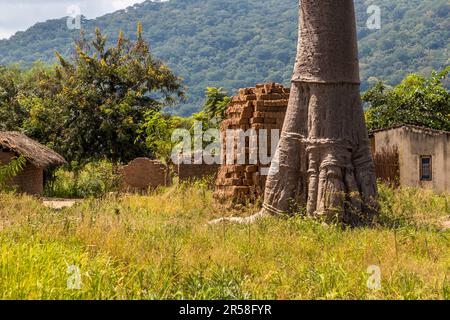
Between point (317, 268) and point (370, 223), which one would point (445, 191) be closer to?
point (370, 223)

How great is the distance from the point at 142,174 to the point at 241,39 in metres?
→ 111

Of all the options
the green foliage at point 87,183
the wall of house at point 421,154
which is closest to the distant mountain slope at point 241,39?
the green foliage at point 87,183

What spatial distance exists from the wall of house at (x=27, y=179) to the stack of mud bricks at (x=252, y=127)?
9.69 meters

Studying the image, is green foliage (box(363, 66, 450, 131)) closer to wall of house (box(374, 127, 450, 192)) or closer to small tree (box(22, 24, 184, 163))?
wall of house (box(374, 127, 450, 192))

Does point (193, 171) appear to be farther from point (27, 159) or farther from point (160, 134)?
point (160, 134)

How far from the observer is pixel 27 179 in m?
20.8

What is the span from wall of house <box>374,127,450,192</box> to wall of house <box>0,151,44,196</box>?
1191cm

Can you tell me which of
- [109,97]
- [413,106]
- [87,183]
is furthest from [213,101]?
[413,106]

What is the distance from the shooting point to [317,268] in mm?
6160

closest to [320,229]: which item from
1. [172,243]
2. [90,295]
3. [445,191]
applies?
[172,243]

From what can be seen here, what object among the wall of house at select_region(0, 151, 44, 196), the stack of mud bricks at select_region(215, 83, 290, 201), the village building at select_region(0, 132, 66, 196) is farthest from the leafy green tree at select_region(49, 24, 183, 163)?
the stack of mud bricks at select_region(215, 83, 290, 201)

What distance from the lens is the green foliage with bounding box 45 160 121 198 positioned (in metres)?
23.7

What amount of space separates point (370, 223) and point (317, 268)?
374 centimetres

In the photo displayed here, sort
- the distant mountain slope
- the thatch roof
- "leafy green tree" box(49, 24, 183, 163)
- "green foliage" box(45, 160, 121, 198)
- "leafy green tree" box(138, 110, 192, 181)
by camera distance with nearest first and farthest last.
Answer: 1. the thatch roof
2. "green foliage" box(45, 160, 121, 198)
3. "leafy green tree" box(138, 110, 192, 181)
4. "leafy green tree" box(49, 24, 183, 163)
5. the distant mountain slope
